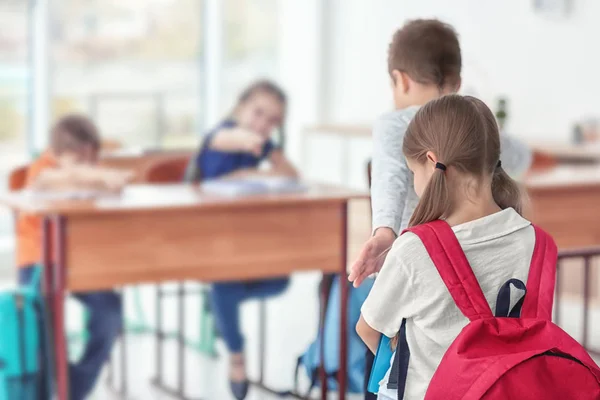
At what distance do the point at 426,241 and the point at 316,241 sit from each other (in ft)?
6.05

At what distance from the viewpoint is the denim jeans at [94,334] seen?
310cm

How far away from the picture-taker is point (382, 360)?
152 cm

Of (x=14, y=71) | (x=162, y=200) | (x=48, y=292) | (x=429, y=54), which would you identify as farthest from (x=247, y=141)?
(x=14, y=71)

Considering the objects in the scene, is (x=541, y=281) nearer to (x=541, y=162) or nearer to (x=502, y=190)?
(x=502, y=190)

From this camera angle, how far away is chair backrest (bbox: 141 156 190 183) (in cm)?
362

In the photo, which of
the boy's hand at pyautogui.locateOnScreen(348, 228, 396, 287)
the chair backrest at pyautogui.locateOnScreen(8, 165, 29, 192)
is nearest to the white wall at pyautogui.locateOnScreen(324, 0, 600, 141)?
the chair backrest at pyautogui.locateOnScreen(8, 165, 29, 192)

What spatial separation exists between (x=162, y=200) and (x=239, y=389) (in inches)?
29.4

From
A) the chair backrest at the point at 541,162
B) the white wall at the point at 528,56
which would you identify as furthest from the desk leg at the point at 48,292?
the white wall at the point at 528,56

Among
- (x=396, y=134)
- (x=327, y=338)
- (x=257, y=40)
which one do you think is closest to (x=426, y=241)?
(x=396, y=134)

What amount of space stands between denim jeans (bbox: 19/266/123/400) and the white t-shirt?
1852 mm

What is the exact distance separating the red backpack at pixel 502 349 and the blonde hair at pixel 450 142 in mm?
39

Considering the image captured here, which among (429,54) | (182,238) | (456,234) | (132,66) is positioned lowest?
(182,238)

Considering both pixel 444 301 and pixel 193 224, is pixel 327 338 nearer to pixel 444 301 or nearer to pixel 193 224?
pixel 193 224

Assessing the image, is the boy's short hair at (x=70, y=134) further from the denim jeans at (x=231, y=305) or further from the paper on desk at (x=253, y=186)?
the denim jeans at (x=231, y=305)
